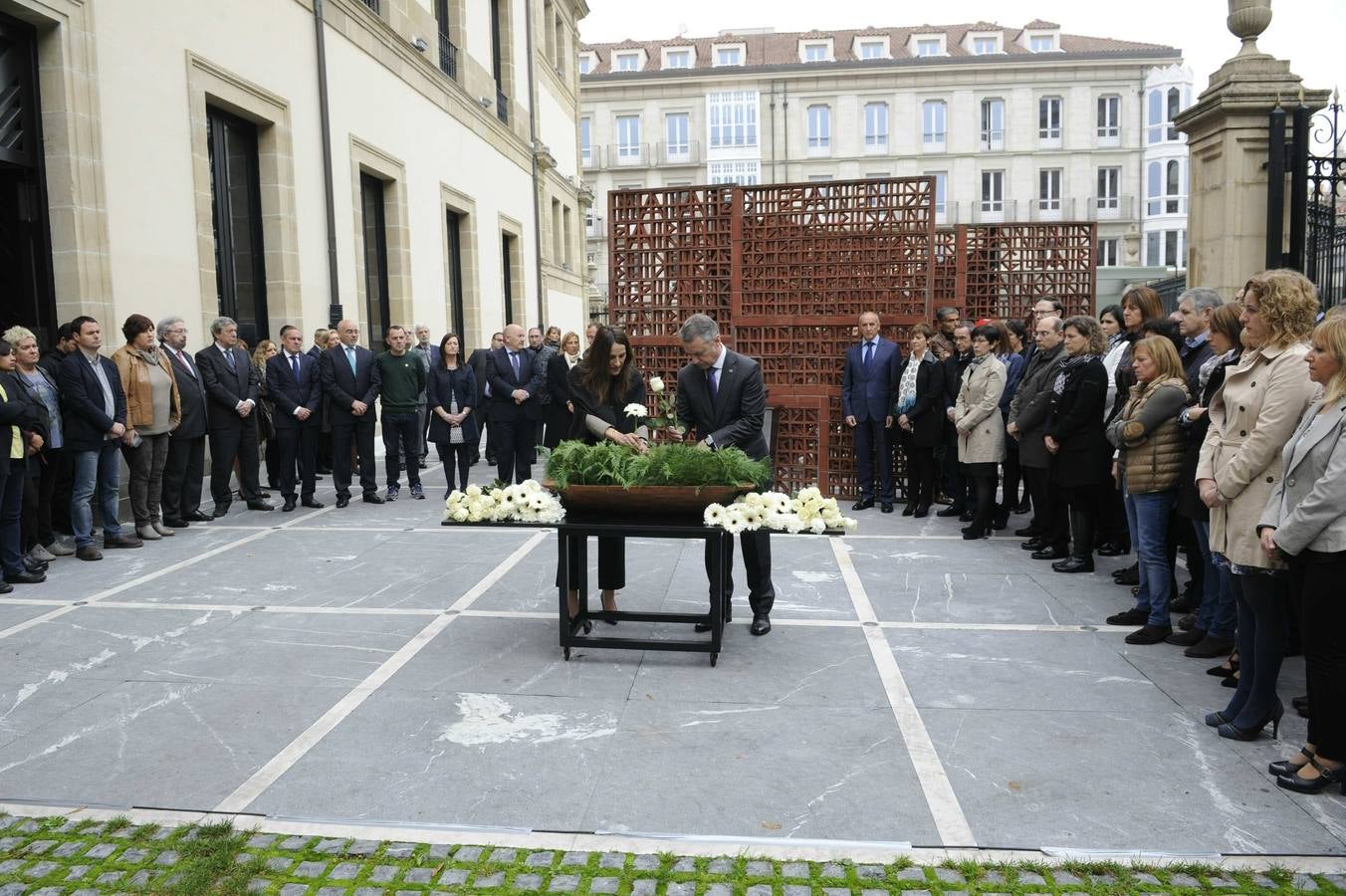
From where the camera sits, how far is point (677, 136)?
56.2 m

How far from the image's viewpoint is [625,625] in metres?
6.73

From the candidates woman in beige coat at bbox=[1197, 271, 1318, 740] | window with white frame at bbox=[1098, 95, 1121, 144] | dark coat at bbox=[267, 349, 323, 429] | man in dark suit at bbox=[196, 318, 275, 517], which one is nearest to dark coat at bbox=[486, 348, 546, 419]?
→ dark coat at bbox=[267, 349, 323, 429]

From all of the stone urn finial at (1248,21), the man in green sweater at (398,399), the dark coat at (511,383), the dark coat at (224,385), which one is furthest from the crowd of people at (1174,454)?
the dark coat at (224,385)

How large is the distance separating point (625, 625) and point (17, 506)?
484cm

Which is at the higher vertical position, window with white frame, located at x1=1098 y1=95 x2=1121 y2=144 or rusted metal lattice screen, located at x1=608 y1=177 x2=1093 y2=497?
window with white frame, located at x1=1098 y1=95 x2=1121 y2=144

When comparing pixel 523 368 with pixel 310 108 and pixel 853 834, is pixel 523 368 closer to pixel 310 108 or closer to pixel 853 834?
pixel 310 108

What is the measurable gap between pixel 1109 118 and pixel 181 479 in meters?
53.8

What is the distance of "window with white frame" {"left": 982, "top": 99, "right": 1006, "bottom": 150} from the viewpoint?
53062 mm

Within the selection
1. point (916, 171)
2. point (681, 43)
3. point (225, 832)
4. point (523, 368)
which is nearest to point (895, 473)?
point (523, 368)

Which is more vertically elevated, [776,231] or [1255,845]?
[776,231]

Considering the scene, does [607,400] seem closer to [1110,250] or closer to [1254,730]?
[1254,730]

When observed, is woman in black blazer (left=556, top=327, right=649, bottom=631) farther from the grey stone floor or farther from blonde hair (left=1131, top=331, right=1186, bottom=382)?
blonde hair (left=1131, top=331, right=1186, bottom=382)

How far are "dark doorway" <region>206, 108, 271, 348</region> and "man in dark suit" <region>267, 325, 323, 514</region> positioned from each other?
229cm

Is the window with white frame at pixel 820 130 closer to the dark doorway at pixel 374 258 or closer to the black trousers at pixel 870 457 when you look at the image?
the dark doorway at pixel 374 258
